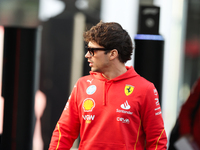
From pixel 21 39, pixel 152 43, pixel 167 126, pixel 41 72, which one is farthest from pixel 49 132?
pixel 152 43

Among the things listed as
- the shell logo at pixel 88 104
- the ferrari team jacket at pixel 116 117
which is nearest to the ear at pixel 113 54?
the ferrari team jacket at pixel 116 117

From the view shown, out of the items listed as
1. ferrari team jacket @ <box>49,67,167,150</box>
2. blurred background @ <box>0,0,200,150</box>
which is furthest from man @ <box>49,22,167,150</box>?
blurred background @ <box>0,0,200,150</box>

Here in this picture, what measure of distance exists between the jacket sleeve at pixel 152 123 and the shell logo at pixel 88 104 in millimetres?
344

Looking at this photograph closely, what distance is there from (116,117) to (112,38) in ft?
1.84

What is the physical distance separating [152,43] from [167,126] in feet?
2.99

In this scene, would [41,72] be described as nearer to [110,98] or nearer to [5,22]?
[5,22]

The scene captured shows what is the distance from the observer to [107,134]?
2189 mm

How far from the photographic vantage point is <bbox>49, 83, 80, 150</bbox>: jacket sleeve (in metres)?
2.32

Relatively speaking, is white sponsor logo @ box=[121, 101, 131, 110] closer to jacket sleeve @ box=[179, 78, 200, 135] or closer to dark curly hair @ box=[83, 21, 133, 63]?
dark curly hair @ box=[83, 21, 133, 63]

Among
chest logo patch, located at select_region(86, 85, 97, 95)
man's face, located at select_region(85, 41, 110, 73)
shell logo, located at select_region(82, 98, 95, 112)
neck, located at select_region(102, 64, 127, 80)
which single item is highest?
man's face, located at select_region(85, 41, 110, 73)

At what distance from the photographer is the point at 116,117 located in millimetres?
2184

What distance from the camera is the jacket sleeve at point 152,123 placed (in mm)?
2213

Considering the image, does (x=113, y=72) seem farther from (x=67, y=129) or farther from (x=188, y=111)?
(x=188, y=111)

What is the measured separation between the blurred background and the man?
0.71 meters
